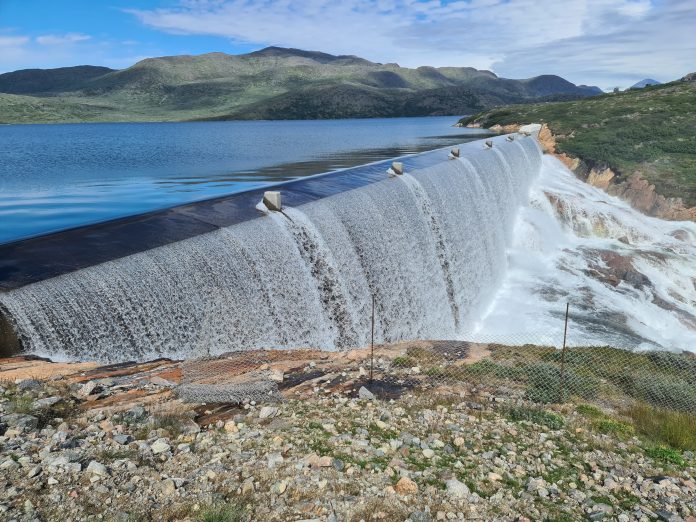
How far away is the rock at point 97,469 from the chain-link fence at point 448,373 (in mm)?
2456

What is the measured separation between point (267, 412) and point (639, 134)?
2680 inches

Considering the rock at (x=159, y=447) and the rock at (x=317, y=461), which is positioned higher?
the rock at (x=159, y=447)

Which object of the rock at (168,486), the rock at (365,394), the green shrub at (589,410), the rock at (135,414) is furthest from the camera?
the green shrub at (589,410)

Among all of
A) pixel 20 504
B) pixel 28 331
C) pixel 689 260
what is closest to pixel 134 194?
pixel 28 331

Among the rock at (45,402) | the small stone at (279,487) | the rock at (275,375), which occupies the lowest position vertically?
the rock at (275,375)

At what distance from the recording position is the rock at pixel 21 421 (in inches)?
288

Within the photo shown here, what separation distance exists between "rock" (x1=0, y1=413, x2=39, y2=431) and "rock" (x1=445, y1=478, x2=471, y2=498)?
6391 millimetres

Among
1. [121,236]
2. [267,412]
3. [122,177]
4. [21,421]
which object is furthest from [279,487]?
[122,177]

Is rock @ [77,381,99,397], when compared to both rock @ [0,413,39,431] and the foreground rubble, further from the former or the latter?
rock @ [0,413,39,431]

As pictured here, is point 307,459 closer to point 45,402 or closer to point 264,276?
point 45,402

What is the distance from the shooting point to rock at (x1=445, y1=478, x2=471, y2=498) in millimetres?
7116

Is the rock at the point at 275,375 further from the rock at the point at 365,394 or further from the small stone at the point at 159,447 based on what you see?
the small stone at the point at 159,447

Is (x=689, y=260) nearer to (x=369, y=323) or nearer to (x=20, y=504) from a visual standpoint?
(x=369, y=323)

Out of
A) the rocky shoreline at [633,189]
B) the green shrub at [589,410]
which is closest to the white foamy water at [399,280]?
the rocky shoreline at [633,189]
